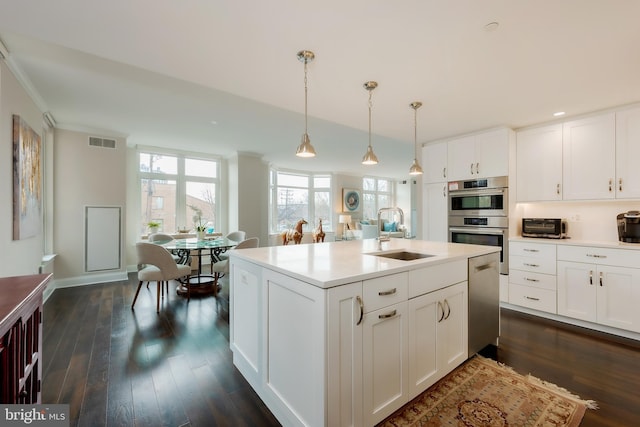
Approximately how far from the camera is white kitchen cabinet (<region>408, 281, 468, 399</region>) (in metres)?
1.65

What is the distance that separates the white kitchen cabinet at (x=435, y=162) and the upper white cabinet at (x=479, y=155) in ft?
0.25

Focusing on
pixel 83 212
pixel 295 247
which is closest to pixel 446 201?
pixel 295 247

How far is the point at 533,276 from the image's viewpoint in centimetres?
314

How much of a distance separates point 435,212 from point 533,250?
1.28m

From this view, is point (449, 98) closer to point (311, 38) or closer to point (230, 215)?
point (311, 38)

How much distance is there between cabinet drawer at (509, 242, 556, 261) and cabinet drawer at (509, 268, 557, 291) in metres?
0.21

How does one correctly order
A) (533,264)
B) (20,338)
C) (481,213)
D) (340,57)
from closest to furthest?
1. (20,338)
2. (340,57)
3. (533,264)
4. (481,213)

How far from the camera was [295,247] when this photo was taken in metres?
2.40

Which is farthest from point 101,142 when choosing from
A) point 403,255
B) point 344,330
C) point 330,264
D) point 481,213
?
point 481,213

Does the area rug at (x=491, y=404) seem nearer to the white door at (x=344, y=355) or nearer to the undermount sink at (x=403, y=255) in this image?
the white door at (x=344, y=355)

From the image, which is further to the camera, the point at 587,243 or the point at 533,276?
the point at 533,276

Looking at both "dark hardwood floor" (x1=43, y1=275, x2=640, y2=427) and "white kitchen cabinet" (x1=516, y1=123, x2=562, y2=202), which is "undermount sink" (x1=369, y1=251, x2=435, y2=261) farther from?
"white kitchen cabinet" (x1=516, y1=123, x2=562, y2=202)

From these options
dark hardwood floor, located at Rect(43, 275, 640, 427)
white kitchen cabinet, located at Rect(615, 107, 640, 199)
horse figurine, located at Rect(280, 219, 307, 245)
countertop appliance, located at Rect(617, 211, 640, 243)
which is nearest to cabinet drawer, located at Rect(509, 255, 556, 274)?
dark hardwood floor, located at Rect(43, 275, 640, 427)

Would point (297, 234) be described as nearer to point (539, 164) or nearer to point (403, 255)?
point (403, 255)
